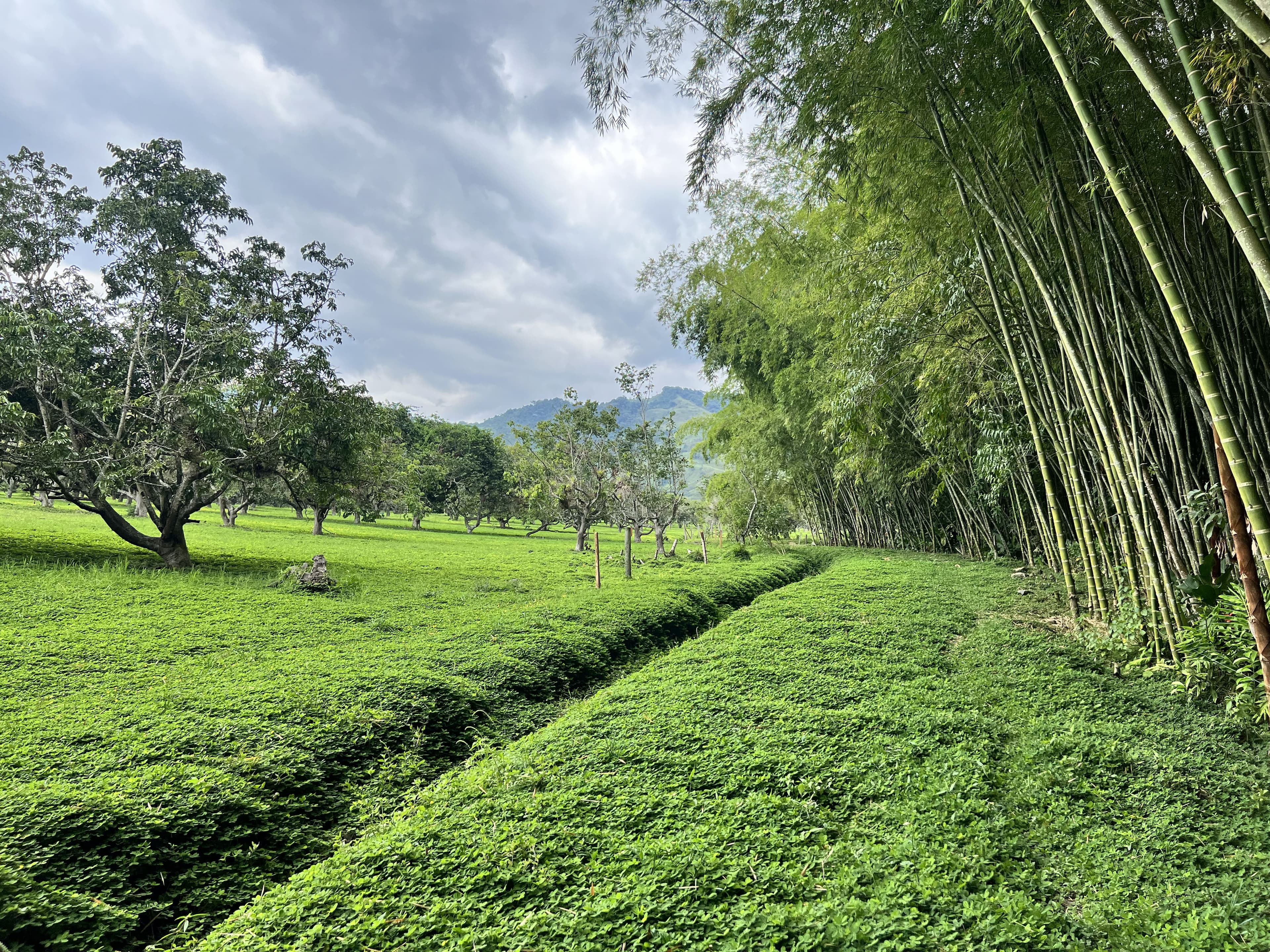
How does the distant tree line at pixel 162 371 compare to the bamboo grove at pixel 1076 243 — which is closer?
the bamboo grove at pixel 1076 243

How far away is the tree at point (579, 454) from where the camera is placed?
1469 cm

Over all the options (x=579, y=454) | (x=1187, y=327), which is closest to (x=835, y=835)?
(x=1187, y=327)

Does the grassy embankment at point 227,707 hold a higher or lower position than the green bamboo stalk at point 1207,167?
lower

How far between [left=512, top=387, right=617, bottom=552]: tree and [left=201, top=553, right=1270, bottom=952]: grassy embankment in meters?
11.2

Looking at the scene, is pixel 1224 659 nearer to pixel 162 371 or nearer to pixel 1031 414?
pixel 1031 414

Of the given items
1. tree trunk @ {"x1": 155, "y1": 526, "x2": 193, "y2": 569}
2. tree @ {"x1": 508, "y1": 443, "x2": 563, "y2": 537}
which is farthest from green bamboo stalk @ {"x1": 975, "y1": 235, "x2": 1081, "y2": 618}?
tree @ {"x1": 508, "y1": 443, "x2": 563, "y2": 537}

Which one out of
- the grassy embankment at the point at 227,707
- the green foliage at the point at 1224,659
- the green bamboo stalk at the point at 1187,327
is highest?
the green bamboo stalk at the point at 1187,327

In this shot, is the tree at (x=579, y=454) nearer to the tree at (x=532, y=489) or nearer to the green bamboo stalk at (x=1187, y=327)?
the tree at (x=532, y=489)

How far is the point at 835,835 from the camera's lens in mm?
2111

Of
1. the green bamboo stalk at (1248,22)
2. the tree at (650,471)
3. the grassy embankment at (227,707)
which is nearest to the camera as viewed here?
the green bamboo stalk at (1248,22)

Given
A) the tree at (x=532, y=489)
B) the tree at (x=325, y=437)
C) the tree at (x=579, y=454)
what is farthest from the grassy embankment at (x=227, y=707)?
the tree at (x=532, y=489)

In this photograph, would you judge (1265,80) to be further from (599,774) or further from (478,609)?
(478,609)

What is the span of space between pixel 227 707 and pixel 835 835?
3.48 m

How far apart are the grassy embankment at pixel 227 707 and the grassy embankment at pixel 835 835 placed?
1.77ft
